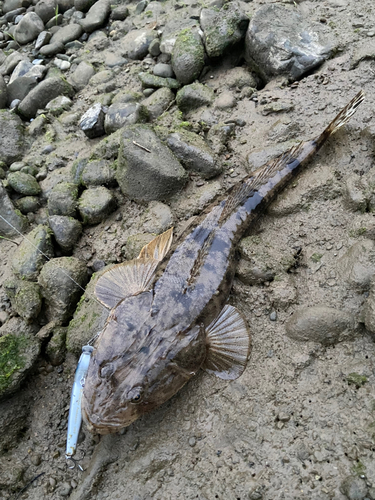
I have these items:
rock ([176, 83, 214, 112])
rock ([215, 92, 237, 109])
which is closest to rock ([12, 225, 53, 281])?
rock ([176, 83, 214, 112])

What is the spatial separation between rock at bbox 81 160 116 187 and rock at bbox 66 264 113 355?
1697 millimetres

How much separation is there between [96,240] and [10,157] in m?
2.59

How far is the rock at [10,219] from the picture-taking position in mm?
5164

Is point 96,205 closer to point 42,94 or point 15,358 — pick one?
point 15,358

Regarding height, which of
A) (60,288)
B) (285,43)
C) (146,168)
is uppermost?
(146,168)

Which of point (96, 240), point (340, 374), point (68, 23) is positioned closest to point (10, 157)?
point (96, 240)

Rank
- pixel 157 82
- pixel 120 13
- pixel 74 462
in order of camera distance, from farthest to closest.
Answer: pixel 120 13 → pixel 157 82 → pixel 74 462

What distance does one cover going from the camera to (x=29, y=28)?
831 centimetres

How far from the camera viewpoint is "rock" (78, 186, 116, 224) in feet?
15.9

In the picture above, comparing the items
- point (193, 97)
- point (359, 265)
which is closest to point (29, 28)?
point (193, 97)

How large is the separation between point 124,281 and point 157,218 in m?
1.02

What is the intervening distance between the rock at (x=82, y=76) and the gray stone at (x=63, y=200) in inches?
115

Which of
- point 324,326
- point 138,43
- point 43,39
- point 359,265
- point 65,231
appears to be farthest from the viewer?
point 43,39

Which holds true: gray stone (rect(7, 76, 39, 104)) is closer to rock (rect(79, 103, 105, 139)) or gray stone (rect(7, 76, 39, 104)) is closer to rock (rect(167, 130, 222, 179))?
rock (rect(79, 103, 105, 139))
